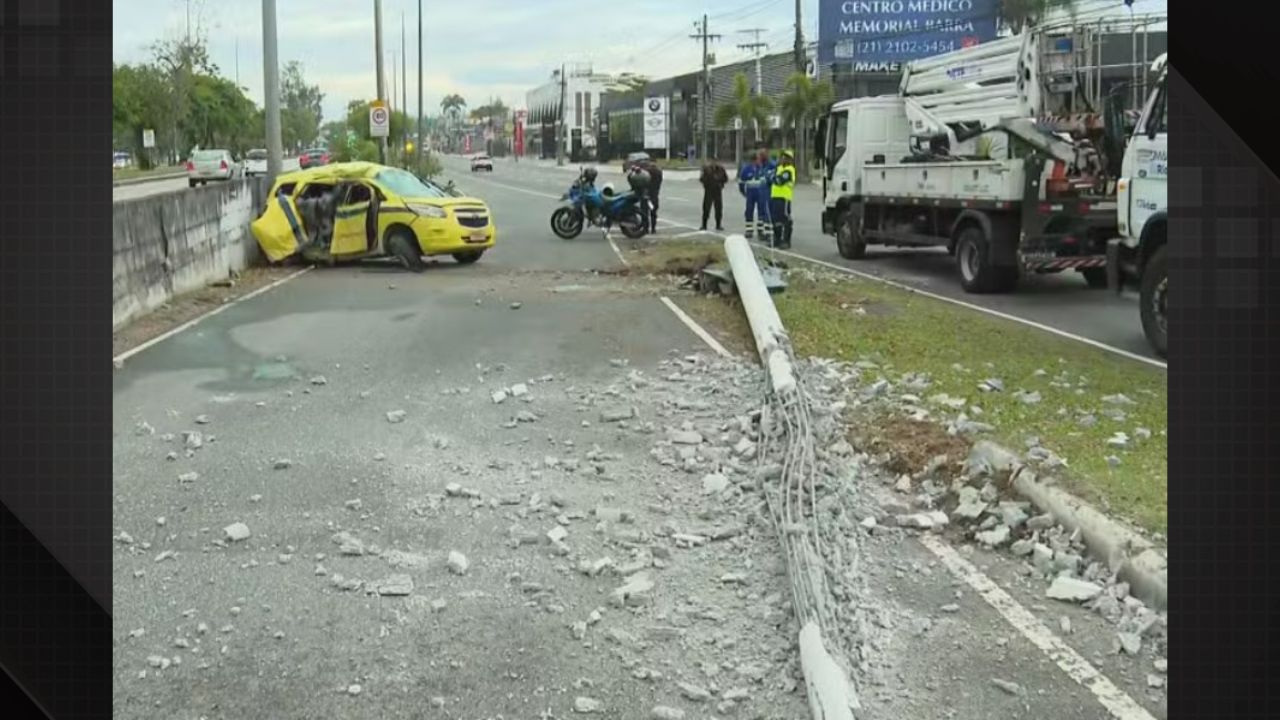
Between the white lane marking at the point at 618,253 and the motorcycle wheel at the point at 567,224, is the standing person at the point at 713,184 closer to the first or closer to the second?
the white lane marking at the point at 618,253

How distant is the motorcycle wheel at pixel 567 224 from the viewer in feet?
85.8

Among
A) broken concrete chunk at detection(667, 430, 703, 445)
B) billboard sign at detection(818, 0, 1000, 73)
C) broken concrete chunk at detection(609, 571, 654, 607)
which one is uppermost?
billboard sign at detection(818, 0, 1000, 73)

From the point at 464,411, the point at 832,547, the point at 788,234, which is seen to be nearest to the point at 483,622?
the point at 832,547

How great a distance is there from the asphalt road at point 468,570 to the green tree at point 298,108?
3486 centimetres

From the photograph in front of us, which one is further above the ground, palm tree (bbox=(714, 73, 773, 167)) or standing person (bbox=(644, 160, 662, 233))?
palm tree (bbox=(714, 73, 773, 167))

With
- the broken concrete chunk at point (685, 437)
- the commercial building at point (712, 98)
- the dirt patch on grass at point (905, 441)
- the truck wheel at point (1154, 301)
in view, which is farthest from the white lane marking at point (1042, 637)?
the commercial building at point (712, 98)

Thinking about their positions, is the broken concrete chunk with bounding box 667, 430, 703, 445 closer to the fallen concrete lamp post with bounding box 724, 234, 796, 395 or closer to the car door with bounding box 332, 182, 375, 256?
the fallen concrete lamp post with bounding box 724, 234, 796, 395

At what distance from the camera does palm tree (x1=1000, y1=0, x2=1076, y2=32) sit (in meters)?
35.7

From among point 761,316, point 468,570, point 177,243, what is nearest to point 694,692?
point 468,570

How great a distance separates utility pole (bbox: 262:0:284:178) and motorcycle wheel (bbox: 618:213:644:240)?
689 cm

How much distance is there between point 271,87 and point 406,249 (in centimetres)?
463

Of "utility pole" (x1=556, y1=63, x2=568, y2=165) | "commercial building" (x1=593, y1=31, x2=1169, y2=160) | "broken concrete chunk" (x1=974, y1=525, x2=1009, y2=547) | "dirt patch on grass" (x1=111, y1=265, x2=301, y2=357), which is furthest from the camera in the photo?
"utility pole" (x1=556, y1=63, x2=568, y2=165)

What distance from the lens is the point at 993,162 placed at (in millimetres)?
16562

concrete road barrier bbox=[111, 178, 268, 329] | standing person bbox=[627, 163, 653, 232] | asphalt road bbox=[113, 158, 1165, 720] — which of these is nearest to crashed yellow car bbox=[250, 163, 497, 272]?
concrete road barrier bbox=[111, 178, 268, 329]
